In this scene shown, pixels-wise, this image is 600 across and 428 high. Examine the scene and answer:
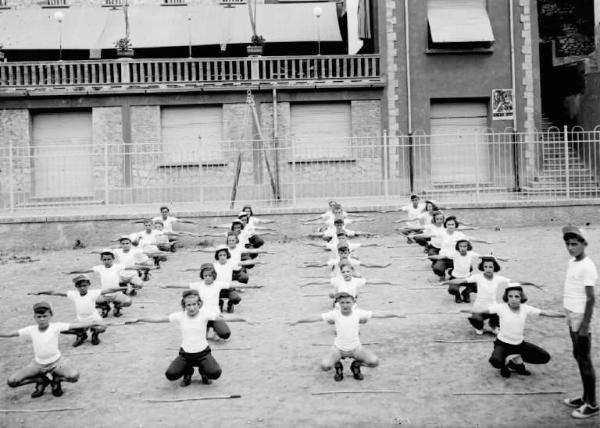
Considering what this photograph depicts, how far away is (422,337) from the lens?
314 inches

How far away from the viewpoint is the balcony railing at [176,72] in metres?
→ 20.8

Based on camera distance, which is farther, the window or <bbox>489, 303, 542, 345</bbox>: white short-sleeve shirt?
the window

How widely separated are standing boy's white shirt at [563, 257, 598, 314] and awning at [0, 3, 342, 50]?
17.9 metres

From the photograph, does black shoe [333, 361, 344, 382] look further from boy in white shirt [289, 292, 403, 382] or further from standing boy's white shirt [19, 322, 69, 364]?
standing boy's white shirt [19, 322, 69, 364]

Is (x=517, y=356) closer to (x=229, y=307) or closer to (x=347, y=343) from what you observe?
(x=347, y=343)

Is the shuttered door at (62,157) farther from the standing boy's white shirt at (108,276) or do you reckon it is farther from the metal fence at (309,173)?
the standing boy's white shirt at (108,276)

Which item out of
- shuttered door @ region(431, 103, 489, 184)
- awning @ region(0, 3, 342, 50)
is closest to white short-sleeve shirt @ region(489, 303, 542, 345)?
shuttered door @ region(431, 103, 489, 184)

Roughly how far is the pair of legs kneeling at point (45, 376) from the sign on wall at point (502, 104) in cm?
1727

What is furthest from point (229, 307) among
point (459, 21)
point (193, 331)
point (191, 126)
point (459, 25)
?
point (459, 21)

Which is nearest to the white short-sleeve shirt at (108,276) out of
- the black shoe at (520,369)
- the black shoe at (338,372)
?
the black shoe at (338,372)

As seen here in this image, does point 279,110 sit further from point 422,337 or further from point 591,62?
point 422,337

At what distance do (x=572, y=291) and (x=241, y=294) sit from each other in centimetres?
581

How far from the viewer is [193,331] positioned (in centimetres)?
693

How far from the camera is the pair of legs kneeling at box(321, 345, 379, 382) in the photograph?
6742 mm
